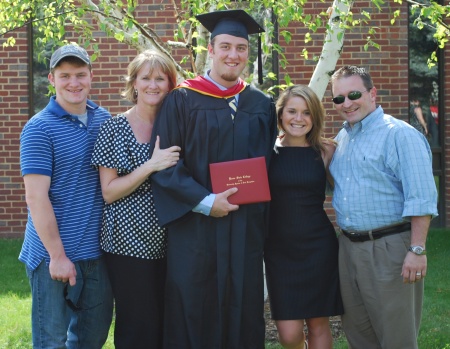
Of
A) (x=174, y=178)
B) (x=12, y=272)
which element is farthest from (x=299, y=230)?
(x=12, y=272)

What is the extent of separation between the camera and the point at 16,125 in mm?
9414

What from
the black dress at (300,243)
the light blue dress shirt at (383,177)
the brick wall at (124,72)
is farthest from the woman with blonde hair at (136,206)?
the brick wall at (124,72)

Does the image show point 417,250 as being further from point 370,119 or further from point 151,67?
point 151,67

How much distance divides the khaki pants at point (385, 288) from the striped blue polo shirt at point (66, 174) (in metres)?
1.49

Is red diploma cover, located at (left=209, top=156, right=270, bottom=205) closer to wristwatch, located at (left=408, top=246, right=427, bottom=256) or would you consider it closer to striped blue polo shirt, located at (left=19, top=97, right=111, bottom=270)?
striped blue polo shirt, located at (left=19, top=97, right=111, bottom=270)

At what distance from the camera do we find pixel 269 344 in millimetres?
5910

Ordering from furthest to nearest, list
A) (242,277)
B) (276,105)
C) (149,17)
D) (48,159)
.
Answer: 1. (149,17)
2. (276,105)
3. (242,277)
4. (48,159)

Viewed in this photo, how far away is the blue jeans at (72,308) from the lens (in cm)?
423

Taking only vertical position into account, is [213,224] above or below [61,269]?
above

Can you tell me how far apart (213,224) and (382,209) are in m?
0.97

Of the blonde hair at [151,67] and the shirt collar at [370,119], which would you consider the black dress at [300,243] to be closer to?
the shirt collar at [370,119]

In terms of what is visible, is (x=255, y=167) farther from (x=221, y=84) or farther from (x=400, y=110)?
Result: (x=400, y=110)

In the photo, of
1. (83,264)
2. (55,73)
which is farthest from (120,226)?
(55,73)

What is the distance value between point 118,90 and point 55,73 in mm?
4947
